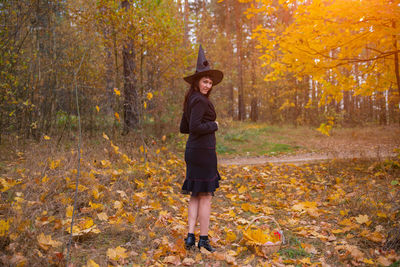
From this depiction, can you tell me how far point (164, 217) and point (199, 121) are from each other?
153cm

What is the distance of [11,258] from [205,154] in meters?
1.88

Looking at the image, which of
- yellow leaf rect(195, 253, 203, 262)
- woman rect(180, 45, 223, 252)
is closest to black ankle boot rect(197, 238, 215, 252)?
woman rect(180, 45, 223, 252)

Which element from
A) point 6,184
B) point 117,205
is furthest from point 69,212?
point 6,184

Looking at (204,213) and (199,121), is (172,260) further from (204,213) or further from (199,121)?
(199,121)


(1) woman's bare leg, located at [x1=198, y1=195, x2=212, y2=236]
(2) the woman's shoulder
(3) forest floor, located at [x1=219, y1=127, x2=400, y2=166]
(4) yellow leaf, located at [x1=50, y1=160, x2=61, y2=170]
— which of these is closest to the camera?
(2) the woman's shoulder

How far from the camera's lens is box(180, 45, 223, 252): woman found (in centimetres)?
299

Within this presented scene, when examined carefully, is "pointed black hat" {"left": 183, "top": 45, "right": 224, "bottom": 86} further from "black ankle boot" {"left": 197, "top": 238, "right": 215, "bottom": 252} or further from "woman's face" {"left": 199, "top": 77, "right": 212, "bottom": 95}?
"black ankle boot" {"left": 197, "top": 238, "right": 215, "bottom": 252}

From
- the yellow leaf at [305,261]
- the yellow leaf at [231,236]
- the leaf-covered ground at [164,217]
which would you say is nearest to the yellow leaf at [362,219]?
the leaf-covered ground at [164,217]

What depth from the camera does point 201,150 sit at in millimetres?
3008

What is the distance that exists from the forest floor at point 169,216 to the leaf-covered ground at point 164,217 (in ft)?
0.04

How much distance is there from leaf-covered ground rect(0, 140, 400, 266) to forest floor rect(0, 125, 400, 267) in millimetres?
12

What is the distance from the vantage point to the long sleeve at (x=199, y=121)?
115 inches

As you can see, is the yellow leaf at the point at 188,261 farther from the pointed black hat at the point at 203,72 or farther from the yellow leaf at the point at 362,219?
the yellow leaf at the point at 362,219

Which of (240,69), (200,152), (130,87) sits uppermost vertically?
(240,69)
